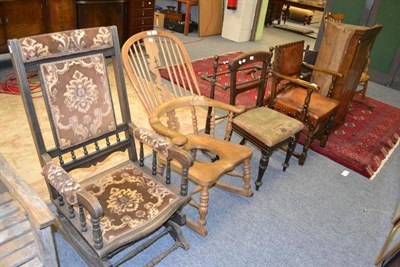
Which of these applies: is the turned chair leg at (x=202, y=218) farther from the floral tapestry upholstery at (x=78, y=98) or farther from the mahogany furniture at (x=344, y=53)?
the mahogany furniture at (x=344, y=53)

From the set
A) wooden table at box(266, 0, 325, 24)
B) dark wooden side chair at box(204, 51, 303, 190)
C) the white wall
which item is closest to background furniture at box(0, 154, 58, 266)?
dark wooden side chair at box(204, 51, 303, 190)

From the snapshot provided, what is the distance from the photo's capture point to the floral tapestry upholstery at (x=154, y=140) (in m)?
1.58

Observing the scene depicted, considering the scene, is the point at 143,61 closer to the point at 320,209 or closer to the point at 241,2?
the point at 320,209

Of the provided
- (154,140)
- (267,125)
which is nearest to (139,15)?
(267,125)

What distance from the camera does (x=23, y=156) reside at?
8.12 ft

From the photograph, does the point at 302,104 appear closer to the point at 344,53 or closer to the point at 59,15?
the point at 344,53

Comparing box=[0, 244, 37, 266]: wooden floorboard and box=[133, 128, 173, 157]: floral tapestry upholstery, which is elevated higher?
box=[133, 128, 173, 157]: floral tapestry upholstery

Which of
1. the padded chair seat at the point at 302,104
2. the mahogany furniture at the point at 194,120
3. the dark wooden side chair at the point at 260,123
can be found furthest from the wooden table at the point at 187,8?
the mahogany furniture at the point at 194,120

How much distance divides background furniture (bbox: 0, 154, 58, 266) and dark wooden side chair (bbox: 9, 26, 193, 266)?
0.42 ft

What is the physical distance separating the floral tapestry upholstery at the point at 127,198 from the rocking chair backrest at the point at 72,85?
0.15m

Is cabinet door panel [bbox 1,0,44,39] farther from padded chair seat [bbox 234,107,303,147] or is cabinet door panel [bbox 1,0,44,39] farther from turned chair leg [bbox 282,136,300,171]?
turned chair leg [bbox 282,136,300,171]

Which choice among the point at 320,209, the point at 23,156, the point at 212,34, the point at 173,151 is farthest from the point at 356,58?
the point at 212,34

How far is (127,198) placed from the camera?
1.58m

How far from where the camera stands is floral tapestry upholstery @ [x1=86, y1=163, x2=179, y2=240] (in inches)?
56.6
